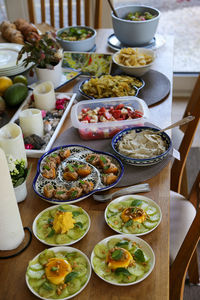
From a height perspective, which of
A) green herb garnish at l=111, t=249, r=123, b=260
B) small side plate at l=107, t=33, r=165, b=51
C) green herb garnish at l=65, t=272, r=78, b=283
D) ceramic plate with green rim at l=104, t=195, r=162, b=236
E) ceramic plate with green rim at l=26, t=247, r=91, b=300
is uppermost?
green herb garnish at l=111, t=249, r=123, b=260

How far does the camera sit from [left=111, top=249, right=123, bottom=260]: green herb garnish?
1036mm

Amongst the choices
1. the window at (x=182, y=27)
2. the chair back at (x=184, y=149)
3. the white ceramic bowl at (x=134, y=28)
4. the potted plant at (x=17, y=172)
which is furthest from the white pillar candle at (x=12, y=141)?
the window at (x=182, y=27)

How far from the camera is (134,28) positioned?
2.29 meters

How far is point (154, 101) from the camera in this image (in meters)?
1.91

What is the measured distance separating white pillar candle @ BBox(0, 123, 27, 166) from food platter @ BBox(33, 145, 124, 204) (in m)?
0.12

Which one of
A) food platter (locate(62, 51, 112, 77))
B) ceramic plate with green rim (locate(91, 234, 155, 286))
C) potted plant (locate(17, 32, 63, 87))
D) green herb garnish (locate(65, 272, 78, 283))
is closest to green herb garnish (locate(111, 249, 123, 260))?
ceramic plate with green rim (locate(91, 234, 155, 286))

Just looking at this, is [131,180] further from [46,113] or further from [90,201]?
[46,113]

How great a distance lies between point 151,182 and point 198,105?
0.68 meters

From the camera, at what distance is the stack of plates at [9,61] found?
2.08m

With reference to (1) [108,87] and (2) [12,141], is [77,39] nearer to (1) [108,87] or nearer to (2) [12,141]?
(1) [108,87]

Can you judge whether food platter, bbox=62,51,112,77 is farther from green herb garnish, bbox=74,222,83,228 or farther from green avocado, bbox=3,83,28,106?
green herb garnish, bbox=74,222,83,228

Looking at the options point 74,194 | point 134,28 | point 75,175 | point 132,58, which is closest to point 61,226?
point 74,194

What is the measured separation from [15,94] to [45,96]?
A: 170mm

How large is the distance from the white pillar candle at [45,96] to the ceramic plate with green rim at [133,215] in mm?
727
